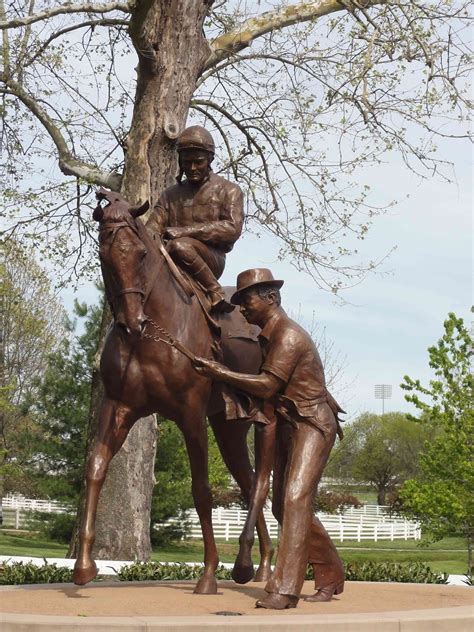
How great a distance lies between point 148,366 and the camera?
27.1ft

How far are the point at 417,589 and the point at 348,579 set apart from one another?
2.11m

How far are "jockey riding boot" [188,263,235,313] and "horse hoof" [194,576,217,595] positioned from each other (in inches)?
83.1

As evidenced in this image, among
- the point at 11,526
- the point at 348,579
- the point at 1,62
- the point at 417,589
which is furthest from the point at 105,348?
the point at 11,526

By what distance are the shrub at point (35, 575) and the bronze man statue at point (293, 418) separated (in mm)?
3786

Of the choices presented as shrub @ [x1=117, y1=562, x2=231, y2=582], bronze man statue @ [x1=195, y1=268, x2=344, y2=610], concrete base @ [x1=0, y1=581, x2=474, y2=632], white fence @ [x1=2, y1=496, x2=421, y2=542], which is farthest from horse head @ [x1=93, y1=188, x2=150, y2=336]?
white fence @ [x1=2, y1=496, x2=421, y2=542]

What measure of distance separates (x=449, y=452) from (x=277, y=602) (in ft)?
52.7

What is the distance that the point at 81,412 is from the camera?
25859 millimetres

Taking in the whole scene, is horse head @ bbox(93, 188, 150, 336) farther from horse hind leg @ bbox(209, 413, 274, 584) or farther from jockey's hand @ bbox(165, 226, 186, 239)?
horse hind leg @ bbox(209, 413, 274, 584)

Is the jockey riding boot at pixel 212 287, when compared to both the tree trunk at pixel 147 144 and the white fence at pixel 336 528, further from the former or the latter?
the white fence at pixel 336 528

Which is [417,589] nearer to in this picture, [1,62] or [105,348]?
[105,348]

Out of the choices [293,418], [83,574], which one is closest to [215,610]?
[83,574]

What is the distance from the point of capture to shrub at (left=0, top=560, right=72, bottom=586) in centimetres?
1128

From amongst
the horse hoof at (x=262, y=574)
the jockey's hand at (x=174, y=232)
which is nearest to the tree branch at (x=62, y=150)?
the jockey's hand at (x=174, y=232)

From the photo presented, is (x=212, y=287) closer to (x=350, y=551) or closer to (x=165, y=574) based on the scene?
(x=165, y=574)
